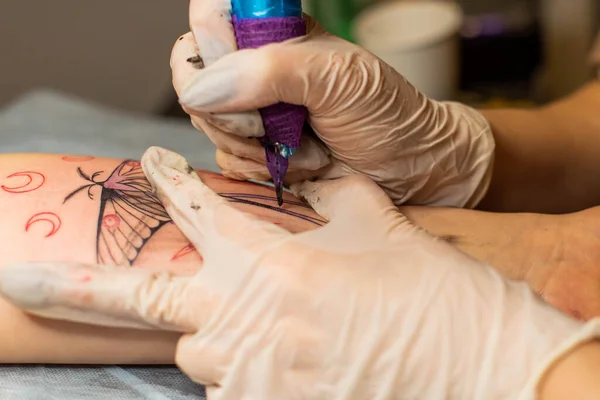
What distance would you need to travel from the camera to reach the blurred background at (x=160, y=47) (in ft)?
9.39

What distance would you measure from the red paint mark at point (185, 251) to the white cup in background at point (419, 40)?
1.52 metres

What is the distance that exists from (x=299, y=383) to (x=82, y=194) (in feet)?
1.66

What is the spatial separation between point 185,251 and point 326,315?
28 centimetres

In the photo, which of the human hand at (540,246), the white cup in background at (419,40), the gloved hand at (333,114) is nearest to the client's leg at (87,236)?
the gloved hand at (333,114)

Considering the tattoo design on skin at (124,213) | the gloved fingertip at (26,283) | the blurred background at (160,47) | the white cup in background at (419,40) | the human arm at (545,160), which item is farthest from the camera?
the blurred background at (160,47)

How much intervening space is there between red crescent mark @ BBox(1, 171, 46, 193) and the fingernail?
31 centimetres

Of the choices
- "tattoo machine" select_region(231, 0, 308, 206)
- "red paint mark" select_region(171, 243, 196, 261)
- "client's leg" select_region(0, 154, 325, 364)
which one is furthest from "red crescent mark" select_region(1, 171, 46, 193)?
"tattoo machine" select_region(231, 0, 308, 206)

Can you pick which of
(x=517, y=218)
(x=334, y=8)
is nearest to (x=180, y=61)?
(x=517, y=218)

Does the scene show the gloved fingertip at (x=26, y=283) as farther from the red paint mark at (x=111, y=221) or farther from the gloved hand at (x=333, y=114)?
the gloved hand at (x=333, y=114)

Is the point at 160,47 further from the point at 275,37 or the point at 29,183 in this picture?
the point at 275,37

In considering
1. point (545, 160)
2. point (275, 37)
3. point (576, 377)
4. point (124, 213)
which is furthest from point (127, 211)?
point (545, 160)

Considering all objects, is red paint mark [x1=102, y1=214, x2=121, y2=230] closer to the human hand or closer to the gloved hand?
the gloved hand

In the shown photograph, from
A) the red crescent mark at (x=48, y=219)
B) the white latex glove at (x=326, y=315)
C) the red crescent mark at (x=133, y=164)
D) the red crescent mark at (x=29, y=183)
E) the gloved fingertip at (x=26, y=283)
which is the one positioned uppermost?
the red crescent mark at (x=29, y=183)

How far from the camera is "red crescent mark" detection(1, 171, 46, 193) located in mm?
1076
